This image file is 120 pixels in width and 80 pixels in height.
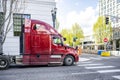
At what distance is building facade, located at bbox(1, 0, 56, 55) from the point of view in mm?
22844

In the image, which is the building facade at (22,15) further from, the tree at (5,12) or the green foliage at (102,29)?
the green foliage at (102,29)

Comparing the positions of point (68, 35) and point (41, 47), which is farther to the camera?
point (68, 35)

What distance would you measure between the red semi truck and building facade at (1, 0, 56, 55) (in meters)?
6.34

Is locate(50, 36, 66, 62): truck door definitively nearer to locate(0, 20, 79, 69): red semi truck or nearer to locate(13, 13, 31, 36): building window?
locate(0, 20, 79, 69): red semi truck

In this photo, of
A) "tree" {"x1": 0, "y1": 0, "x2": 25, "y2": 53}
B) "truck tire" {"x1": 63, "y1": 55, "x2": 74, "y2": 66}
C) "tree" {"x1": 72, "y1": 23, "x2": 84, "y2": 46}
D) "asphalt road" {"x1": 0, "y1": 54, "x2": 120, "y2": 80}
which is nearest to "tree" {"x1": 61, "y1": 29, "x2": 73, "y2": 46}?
"tree" {"x1": 72, "y1": 23, "x2": 84, "y2": 46}

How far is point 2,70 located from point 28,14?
34.8ft

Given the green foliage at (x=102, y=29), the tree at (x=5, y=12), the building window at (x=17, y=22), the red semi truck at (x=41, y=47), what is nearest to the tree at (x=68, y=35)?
the green foliage at (x=102, y=29)

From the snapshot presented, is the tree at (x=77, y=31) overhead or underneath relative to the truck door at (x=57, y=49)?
overhead

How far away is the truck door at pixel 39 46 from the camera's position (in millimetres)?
16061

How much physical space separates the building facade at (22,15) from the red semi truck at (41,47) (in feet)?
20.8

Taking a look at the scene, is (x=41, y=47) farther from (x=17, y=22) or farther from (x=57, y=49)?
(x=17, y=22)

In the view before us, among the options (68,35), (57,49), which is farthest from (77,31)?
(57,49)

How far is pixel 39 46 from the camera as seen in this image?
16.2m

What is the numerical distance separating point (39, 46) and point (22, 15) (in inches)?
318
